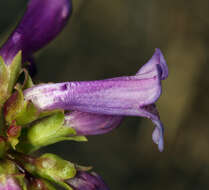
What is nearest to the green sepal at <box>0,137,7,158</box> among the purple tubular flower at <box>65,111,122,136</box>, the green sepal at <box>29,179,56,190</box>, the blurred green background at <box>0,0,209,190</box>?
the green sepal at <box>29,179,56,190</box>

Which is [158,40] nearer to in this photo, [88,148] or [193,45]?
[193,45]

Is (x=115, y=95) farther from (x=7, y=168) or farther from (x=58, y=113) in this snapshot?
(x=7, y=168)

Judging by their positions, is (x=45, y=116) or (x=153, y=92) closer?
(x=153, y=92)

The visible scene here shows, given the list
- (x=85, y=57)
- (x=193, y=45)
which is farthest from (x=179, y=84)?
(x=85, y=57)

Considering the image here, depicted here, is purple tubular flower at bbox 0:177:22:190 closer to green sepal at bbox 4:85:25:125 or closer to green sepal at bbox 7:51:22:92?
green sepal at bbox 4:85:25:125

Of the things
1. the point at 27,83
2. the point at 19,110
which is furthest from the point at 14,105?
the point at 27,83
